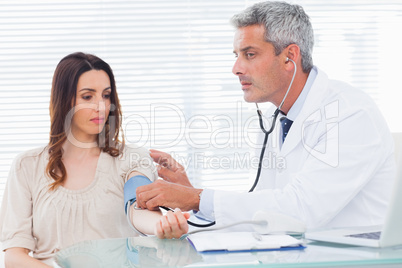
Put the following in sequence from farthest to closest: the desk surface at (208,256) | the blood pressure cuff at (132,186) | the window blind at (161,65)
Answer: the window blind at (161,65)
the blood pressure cuff at (132,186)
the desk surface at (208,256)

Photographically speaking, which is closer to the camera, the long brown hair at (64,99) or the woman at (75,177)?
the woman at (75,177)

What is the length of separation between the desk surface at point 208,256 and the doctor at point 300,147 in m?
0.33

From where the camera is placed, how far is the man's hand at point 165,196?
57.1 inches

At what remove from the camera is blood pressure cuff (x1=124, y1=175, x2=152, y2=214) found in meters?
1.71

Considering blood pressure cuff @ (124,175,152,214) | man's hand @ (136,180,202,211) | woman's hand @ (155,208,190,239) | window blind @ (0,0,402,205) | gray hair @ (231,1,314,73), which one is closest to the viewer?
woman's hand @ (155,208,190,239)

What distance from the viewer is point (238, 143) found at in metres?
3.04

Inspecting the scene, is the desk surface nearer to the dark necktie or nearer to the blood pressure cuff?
the blood pressure cuff

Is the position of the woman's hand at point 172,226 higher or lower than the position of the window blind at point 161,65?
lower

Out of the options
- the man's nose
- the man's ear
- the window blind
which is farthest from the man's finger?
the window blind

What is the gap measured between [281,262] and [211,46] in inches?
88.9

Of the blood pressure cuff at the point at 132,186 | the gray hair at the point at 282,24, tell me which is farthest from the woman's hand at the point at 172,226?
the gray hair at the point at 282,24

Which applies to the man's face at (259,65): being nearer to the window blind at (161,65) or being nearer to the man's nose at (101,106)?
the man's nose at (101,106)

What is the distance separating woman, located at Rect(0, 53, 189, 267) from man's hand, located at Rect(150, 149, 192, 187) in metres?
0.03

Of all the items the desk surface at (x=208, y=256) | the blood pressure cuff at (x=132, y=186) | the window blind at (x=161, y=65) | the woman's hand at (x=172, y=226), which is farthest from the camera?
the window blind at (x=161, y=65)
